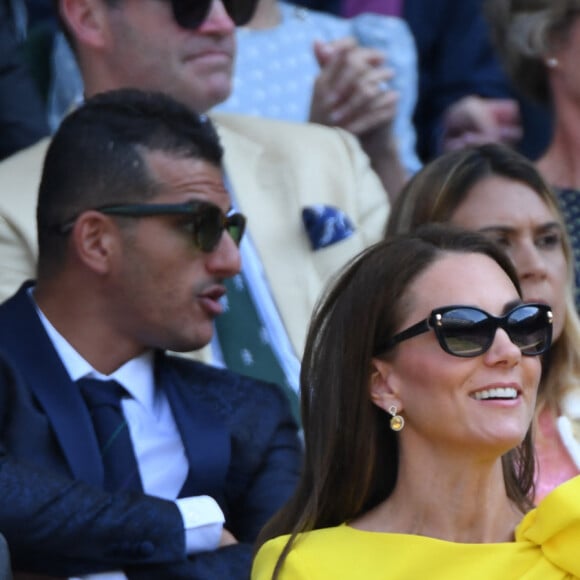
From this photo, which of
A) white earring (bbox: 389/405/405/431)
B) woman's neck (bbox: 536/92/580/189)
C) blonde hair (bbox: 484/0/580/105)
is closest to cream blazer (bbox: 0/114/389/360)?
woman's neck (bbox: 536/92/580/189)

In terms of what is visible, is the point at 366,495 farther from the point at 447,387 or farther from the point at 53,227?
the point at 53,227

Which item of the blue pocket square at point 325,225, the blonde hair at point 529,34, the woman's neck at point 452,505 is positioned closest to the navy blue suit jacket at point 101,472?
the woman's neck at point 452,505

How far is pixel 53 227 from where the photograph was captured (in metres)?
3.94

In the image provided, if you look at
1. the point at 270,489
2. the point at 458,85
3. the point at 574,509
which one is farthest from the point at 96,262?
the point at 458,85

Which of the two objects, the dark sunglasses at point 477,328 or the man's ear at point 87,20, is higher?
the man's ear at point 87,20

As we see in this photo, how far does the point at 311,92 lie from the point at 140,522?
2498 millimetres

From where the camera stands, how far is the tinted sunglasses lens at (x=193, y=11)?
480cm

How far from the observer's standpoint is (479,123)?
5723 millimetres

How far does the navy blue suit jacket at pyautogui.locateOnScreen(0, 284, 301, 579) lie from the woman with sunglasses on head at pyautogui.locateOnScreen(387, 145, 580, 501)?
0.64 metres

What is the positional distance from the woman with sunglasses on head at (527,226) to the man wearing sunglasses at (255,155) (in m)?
0.48

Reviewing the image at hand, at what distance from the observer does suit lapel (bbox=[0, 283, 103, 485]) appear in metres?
3.57

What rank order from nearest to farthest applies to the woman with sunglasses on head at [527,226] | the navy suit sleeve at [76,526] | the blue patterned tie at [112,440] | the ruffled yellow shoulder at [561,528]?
the ruffled yellow shoulder at [561,528]
the navy suit sleeve at [76,526]
the blue patterned tie at [112,440]
the woman with sunglasses on head at [527,226]

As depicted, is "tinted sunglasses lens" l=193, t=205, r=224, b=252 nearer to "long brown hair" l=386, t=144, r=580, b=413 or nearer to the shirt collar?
the shirt collar

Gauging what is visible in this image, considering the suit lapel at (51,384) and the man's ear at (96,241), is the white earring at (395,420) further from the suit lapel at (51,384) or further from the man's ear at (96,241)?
the man's ear at (96,241)
